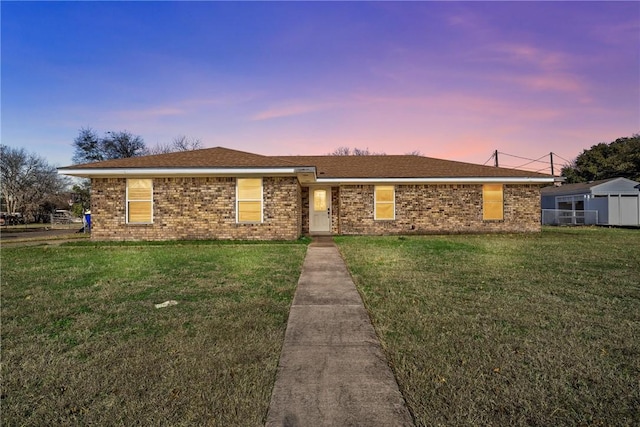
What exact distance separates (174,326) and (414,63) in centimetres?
1487

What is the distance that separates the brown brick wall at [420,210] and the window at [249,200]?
4.31m

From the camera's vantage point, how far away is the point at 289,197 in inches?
509

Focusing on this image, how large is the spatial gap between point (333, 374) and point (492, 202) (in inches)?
617

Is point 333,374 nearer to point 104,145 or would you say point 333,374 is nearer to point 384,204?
point 384,204

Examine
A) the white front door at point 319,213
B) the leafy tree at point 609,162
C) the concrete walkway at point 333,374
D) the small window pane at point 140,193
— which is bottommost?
the concrete walkway at point 333,374

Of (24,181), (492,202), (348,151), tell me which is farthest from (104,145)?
(492,202)

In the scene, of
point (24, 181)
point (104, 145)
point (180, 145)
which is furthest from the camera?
point (180, 145)

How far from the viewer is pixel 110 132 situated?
3803 cm

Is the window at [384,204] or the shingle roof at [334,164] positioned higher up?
the shingle roof at [334,164]

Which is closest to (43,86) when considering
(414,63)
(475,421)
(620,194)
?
(414,63)

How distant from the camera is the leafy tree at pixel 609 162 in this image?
1387 inches

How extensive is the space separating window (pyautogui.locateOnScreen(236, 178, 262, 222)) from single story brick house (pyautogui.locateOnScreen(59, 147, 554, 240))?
0.13 feet

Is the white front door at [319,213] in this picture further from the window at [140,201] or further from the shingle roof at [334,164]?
the window at [140,201]

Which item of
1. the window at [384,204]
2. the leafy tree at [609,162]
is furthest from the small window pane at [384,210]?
the leafy tree at [609,162]
